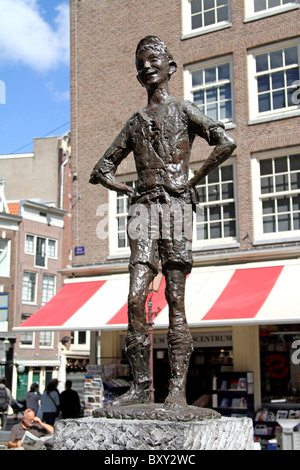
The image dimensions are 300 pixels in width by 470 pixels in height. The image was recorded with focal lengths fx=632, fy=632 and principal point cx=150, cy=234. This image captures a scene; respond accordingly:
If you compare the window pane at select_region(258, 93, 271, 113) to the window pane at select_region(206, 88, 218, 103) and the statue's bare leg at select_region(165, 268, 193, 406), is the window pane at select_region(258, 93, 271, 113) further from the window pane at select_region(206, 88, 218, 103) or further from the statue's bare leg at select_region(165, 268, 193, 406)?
the statue's bare leg at select_region(165, 268, 193, 406)

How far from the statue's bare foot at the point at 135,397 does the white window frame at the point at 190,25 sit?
13611 mm

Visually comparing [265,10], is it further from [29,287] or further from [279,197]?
[29,287]

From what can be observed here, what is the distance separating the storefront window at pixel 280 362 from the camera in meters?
14.7

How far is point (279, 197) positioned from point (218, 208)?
5.43ft

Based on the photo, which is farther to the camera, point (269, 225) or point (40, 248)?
point (40, 248)

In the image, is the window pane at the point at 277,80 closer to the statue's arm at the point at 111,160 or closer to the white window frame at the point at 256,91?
the white window frame at the point at 256,91

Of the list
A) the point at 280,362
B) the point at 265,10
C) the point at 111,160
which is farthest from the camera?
the point at 265,10

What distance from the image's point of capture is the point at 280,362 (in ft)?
49.4

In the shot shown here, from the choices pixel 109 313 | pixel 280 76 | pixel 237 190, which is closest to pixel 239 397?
pixel 109 313

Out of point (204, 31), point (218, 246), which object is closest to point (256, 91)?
point (204, 31)

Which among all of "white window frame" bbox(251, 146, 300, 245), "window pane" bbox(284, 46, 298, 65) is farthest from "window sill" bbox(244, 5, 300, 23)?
"white window frame" bbox(251, 146, 300, 245)

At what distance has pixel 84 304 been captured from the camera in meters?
16.9

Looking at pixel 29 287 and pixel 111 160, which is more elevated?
pixel 29 287
